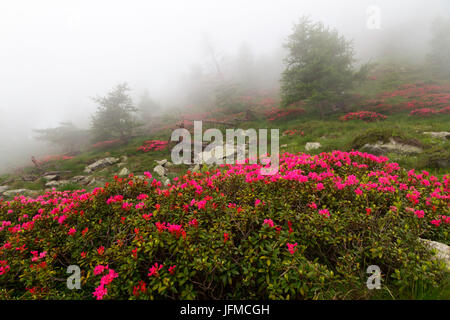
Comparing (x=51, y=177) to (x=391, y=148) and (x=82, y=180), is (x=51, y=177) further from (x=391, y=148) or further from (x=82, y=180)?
(x=391, y=148)

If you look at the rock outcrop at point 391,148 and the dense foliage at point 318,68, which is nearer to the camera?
the rock outcrop at point 391,148

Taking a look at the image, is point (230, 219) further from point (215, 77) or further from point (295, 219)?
point (215, 77)

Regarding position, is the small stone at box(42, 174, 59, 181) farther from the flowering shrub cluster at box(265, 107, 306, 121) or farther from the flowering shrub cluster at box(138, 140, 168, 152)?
the flowering shrub cluster at box(265, 107, 306, 121)

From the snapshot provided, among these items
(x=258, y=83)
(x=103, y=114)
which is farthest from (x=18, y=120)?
(x=258, y=83)

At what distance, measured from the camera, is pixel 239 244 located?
202cm

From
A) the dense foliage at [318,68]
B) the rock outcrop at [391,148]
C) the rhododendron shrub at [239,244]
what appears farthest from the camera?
the dense foliage at [318,68]

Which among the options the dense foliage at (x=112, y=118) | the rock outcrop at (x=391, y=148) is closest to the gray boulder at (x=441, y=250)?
the rock outcrop at (x=391, y=148)

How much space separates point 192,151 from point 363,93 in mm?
17706

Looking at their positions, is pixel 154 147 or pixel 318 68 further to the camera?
pixel 318 68

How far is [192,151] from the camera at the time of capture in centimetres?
962

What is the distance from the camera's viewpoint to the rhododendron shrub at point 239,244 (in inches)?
62.5

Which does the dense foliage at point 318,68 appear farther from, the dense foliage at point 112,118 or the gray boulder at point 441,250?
the dense foliage at point 112,118

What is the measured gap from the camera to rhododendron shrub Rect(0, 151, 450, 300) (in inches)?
62.5

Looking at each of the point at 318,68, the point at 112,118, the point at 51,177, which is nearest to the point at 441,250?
the point at 51,177
